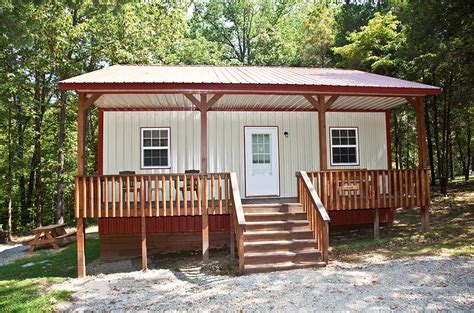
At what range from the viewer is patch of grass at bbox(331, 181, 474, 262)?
816 cm

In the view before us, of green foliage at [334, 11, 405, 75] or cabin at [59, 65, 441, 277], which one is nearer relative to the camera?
cabin at [59, 65, 441, 277]

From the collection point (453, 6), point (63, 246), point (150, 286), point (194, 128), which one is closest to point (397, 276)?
point (150, 286)

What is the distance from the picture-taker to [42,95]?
19.2 metres

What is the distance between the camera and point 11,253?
12.6 metres

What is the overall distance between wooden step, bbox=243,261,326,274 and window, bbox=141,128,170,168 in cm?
428

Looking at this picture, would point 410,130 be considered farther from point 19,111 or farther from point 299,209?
point 19,111

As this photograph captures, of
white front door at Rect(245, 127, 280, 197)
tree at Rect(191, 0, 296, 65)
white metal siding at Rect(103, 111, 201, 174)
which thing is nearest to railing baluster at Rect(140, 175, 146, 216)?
white metal siding at Rect(103, 111, 201, 174)

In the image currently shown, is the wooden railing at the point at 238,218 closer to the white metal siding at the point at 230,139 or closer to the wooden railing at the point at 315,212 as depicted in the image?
the wooden railing at the point at 315,212

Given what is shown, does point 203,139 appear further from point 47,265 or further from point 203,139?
point 47,265

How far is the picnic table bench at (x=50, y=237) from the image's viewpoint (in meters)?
11.9

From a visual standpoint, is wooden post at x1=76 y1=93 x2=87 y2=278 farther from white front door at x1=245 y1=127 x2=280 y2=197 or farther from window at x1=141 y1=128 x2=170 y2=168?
white front door at x1=245 y1=127 x2=280 y2=197

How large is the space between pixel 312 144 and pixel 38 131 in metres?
13.4

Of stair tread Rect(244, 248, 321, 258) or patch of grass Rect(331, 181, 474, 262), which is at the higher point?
stair tread Rect(244, 248, 321, 258)

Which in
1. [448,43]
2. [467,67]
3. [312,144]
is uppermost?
[448,43]
